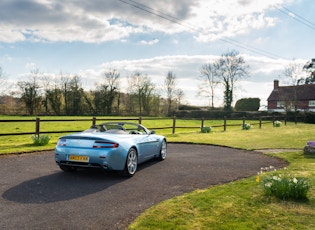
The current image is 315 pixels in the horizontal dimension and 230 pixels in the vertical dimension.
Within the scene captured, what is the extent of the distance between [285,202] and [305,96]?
6572 centimetres

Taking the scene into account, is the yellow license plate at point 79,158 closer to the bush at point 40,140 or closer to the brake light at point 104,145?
the brake light at point 104,145

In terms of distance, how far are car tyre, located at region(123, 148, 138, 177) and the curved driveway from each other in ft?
0.54

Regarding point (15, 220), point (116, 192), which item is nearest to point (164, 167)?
point (116, 192)

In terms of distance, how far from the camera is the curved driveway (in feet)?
12.7

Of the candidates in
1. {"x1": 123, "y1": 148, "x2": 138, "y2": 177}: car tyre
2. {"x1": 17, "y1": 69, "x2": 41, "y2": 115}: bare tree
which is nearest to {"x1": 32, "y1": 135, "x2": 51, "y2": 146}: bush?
{"x1": 123, "y1": 148, "x2": 138, "y2": 177}: car tyre

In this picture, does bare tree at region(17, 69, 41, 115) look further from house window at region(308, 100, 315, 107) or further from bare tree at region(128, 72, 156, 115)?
house window at region(308, 100, 315, 107)

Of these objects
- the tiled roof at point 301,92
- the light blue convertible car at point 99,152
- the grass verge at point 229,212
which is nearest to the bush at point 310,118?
the tiled roof at point 301,92

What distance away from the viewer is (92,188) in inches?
214

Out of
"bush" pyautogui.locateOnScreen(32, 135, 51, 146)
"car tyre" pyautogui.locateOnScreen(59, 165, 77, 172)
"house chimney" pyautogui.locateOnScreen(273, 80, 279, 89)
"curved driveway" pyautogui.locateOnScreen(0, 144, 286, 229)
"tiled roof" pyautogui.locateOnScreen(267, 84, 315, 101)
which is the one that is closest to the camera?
"curved driveway" pyautogui.locateOnScreen(0, 144, 286, 229)

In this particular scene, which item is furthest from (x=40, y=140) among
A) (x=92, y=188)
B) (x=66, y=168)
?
(x=92, y=188)

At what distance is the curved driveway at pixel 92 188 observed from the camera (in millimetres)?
3859

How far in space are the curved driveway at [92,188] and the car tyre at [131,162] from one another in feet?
0.54

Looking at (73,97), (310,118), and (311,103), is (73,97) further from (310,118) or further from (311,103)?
(311,103)

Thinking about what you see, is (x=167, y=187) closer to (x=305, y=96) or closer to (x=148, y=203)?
(x=148, y=203)
